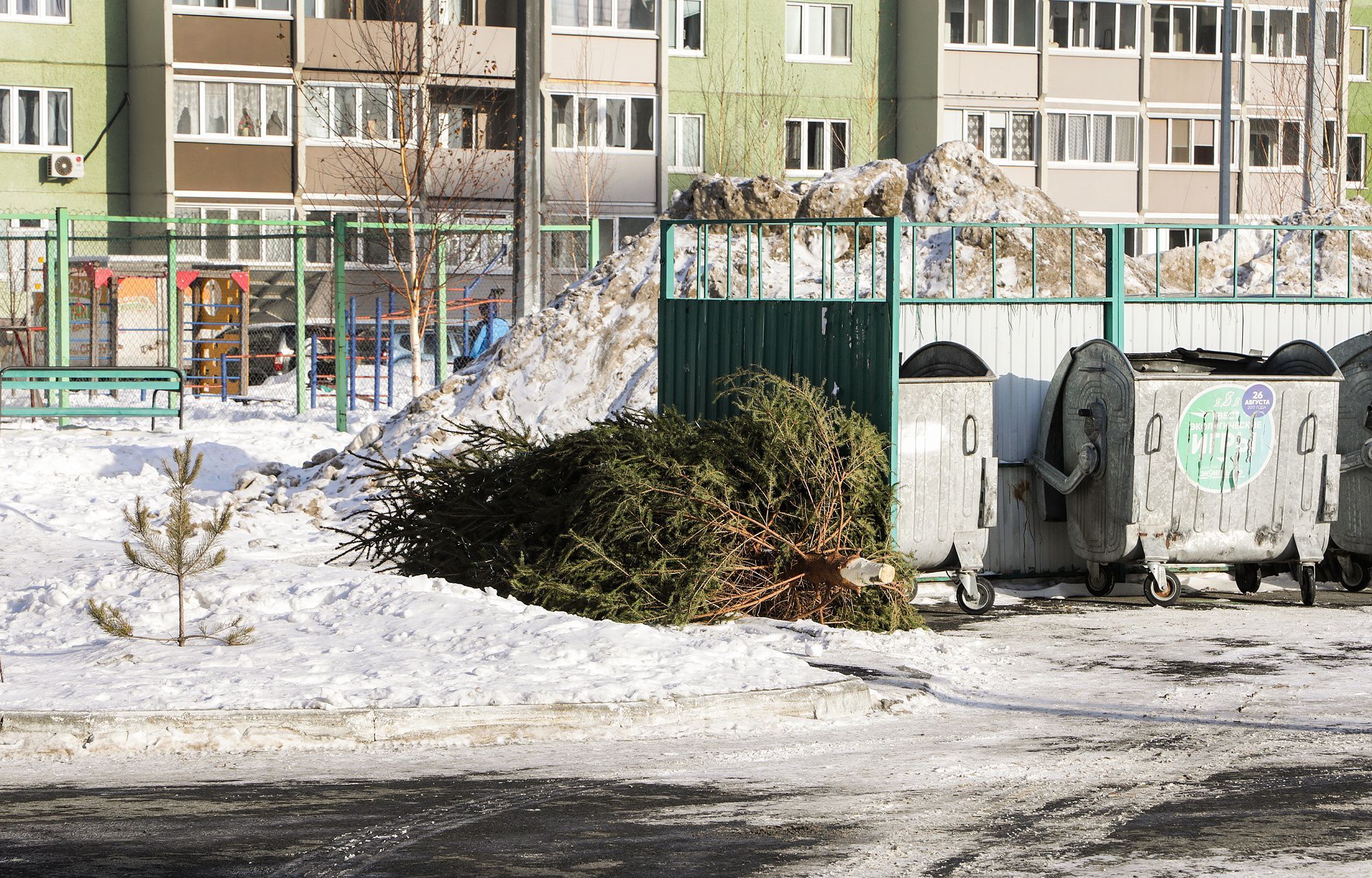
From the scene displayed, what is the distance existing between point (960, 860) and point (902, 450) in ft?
20.5

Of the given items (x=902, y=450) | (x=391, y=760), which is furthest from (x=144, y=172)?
(x=391, y=760)

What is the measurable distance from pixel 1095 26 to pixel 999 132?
4518 millimetres

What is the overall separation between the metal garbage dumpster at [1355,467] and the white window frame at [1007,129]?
3632cm

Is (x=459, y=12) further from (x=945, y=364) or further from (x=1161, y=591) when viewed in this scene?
(x=1161, y=591)

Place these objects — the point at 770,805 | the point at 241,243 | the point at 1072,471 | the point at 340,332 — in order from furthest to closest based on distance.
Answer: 1. the point at 241,243
2. the point at 340,332
3. the point at 1072,471
4. the point at 770,805

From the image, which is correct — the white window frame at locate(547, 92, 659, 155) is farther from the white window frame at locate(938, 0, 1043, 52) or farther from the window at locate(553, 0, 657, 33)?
the white window frame at locate(938, 0, 1043, 52)

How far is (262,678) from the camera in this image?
8.49 meters

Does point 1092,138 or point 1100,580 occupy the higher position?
point 1092,138

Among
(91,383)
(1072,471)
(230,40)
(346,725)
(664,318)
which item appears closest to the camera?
(346,725)

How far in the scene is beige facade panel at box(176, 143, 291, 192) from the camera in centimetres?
4256

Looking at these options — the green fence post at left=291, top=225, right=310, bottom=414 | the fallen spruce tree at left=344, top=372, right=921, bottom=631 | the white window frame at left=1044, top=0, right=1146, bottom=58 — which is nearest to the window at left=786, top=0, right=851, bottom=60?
the white window frame at left=1044, top=0, right=1146, bottom=58

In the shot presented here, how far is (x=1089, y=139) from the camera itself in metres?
51.1

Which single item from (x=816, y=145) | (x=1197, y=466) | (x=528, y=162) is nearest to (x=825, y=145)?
(x=816, y=145)

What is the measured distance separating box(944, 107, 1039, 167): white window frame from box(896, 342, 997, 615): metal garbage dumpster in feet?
126
